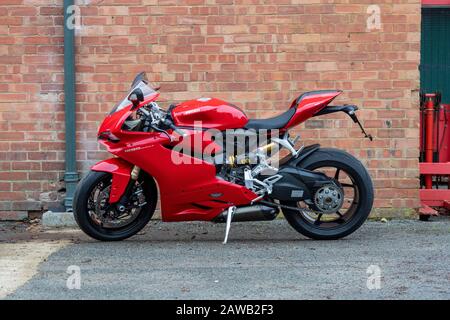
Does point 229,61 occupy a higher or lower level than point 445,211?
higher

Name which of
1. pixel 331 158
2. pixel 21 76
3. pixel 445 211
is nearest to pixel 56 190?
pixel 21 76

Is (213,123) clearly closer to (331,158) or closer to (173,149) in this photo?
(173,149)

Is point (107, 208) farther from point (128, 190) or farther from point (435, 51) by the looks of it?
point (435, 51)

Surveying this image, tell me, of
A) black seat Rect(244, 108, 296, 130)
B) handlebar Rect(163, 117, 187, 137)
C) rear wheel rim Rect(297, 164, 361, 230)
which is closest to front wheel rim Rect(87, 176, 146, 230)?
handlebar Rect(163, 117, 187, 137)

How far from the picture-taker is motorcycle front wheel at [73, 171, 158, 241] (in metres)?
5.90

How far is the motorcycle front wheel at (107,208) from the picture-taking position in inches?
232

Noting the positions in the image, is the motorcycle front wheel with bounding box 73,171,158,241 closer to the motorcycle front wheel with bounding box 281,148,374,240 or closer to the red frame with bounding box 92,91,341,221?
the red frame with bounding box 92,91,341,221

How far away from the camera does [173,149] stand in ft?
19.2

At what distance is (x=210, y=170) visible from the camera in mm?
5859

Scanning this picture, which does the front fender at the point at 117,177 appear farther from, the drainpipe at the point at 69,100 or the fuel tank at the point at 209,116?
the drainpipe at the point at 69,100

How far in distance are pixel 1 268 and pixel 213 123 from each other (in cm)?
203

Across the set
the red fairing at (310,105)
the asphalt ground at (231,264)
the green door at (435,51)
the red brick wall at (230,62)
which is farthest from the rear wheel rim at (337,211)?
the green door at (435,51)

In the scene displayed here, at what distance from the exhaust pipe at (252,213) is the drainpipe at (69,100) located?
194 centimetres
